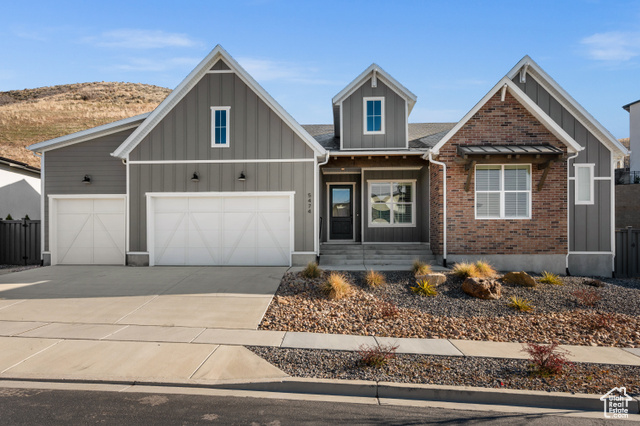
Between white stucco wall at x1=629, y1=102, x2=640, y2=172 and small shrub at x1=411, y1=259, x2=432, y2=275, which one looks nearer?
small shrub at x1=411, y1=259, x2=432, y2=275

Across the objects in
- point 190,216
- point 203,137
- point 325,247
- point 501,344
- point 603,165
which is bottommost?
point 501,344

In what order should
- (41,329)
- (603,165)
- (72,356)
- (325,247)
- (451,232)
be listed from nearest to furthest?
(72,356) < (41,329) < (451,232) < (603,165) < (325,247)

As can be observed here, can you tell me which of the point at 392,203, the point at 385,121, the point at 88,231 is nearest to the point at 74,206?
the point at 88,231

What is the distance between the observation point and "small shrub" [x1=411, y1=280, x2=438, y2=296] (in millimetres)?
9129

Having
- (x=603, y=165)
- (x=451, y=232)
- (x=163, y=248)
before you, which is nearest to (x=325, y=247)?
(x=451, y=232)

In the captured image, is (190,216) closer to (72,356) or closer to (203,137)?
(203,137)

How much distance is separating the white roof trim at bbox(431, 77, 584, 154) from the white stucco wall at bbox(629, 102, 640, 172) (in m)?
22.9

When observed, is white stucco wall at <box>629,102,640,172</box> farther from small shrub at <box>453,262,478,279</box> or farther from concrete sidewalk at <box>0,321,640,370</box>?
concrete sidewalk at <box>0,321,640,370</box>

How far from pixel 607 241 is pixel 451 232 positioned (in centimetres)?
525

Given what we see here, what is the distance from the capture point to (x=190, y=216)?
41.4 ft

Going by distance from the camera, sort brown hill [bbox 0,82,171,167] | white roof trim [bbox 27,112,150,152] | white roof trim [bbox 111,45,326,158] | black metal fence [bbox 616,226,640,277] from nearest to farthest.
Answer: white roof trim [bbox 111,45,326,158] → white roof trim [bbox 27,112,150,152] → black metal fence [bbox 616,226,640,277] → brown hill [bbox 0,82,171,167]

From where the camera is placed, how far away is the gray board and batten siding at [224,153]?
12.4 metres

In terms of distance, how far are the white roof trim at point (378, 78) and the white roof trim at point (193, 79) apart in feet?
8.08

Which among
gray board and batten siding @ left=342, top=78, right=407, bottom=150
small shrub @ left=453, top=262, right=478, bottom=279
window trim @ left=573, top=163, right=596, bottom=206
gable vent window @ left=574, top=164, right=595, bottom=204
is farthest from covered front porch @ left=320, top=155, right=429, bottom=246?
gable vent window @ left=574, top=164, right=595, bottom=204
